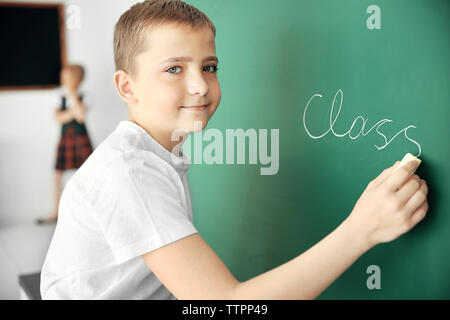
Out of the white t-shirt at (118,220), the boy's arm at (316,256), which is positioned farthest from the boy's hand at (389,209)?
the white t-shirt at (118,220)

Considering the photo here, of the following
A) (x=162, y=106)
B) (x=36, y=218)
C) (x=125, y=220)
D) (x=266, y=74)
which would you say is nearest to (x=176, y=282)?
(x=125, y=220)

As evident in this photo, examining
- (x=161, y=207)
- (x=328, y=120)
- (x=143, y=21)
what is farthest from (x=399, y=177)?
(x=143, y=21)

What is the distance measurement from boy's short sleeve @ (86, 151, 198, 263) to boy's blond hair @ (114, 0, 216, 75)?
6.2 inches

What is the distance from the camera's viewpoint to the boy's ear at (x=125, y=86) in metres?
0.60

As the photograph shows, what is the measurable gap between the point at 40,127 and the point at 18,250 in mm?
287

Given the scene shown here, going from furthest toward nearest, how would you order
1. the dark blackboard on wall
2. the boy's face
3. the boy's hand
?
the dark blackboard on wall < the boy's face < the boy's hand

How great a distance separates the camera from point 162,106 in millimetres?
562

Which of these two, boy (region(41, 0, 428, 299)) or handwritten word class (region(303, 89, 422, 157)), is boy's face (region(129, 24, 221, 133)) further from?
handwritten word class (region(303, 89, 422, 157))

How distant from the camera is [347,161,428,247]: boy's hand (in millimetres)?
436

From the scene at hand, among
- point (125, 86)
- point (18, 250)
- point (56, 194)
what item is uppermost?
point (125, 86)

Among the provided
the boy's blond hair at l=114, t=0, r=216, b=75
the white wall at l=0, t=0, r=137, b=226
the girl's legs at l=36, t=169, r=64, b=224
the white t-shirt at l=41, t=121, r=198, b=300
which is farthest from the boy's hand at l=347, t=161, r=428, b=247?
the girl's legs at l=36, t=169, r=64, b=224

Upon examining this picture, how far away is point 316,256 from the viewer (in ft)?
1.45

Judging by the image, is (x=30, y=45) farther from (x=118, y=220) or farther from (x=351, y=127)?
(x=351, y=127)
